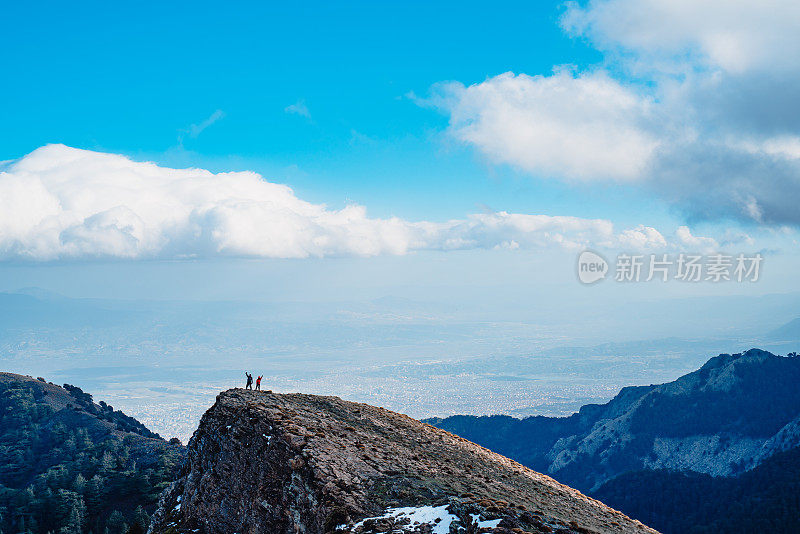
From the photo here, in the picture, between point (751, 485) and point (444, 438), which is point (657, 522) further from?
point (444, 438)

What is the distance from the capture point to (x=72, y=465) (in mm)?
118562

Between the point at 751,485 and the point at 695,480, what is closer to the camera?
the point at 751,485

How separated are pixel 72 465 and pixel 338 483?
11740 centimetres

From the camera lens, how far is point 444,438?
4550 centimetres

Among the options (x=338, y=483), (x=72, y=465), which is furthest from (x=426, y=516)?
(x=72, y=465)

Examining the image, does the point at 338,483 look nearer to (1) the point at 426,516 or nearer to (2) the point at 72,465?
(1) the point at 426,516

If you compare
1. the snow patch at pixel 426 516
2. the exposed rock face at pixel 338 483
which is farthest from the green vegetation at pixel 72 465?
the snow patch at pixel 426 516

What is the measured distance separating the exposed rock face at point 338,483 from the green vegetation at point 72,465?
34.4 m

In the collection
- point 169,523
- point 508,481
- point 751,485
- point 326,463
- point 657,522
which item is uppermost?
point 326,463

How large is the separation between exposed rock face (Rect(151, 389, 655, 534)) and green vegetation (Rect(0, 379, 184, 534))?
34405mm

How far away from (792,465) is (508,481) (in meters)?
158

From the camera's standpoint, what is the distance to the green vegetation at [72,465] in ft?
289

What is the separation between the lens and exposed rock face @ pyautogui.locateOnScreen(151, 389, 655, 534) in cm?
2692

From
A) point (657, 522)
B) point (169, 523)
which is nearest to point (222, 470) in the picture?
point (169, 523)
